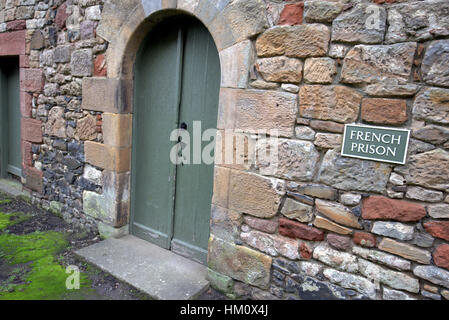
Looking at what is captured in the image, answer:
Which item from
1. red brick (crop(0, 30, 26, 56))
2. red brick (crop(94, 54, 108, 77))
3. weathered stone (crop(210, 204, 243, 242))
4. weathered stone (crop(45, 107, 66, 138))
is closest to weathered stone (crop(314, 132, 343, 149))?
weathered stone (crop(210, 204, 243, 242))

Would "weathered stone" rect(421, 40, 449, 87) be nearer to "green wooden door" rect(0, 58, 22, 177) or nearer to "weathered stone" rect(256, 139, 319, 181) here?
"weathered stone" rect(256, 139, 319, 181)

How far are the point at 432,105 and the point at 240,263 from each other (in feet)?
5.66

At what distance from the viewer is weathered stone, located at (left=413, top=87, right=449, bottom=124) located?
166cm

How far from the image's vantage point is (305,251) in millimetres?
2135

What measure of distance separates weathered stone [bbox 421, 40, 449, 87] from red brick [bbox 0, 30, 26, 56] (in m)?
4.79

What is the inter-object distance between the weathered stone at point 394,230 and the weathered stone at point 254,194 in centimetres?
66

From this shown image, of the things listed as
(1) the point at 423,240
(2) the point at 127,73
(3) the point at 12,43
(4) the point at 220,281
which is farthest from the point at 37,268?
(3) the point at 12,43

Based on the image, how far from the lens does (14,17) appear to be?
4234mm

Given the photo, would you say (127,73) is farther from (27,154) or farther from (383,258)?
(383,258)

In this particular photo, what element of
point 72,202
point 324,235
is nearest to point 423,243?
point 324,235

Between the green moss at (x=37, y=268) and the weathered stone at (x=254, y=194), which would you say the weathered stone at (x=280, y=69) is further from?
the green moss at (x=37, y=268)
